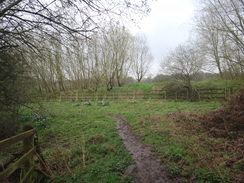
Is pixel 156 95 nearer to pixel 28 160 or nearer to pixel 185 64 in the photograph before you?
pixel 185 64

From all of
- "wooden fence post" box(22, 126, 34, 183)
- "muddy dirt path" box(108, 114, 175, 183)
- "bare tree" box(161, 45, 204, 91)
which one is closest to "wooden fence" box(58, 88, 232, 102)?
"bare tree" box(161, 45, 204, 91)

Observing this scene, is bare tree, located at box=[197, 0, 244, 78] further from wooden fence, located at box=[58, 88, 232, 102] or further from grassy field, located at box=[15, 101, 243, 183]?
grassy field, located at box=[15, 101, 243, 183]

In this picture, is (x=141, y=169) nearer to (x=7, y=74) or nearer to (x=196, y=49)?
(x=7, y=74)

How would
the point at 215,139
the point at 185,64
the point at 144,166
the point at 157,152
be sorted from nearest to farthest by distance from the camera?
the point at 144,166
the point at 157,152
the point at 215,139
the point at 185,64

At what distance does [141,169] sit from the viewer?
363 cm

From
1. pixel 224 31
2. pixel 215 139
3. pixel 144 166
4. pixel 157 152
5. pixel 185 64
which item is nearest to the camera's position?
pixel 144 166

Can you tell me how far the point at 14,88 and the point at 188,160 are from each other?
732 cm

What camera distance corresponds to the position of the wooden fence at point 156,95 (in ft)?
49.1

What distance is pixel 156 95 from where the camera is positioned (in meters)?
19.2

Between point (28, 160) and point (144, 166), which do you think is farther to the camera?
point (144, 166)

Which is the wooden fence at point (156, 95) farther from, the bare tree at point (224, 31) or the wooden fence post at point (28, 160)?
the wooden fence post at point (28, 160)

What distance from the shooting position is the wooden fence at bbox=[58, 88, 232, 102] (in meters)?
15.0

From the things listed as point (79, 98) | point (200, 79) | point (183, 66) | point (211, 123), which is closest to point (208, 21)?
point (183, 66)

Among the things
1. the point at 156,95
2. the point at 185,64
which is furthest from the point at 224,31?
the point at 156,95
